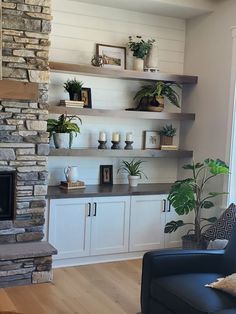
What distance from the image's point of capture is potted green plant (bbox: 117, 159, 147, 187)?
5094mm

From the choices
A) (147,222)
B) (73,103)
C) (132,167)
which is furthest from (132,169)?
(73,103)

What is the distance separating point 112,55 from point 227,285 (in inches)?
117

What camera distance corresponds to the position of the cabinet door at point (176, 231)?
16.5 feet

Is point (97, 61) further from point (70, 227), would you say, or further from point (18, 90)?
point (70, 227)

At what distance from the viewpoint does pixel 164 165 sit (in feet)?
18.1

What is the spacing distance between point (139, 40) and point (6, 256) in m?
2.74

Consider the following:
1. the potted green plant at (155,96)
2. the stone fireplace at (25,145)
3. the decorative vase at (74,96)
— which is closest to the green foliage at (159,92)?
the potted green plant at (155,96)

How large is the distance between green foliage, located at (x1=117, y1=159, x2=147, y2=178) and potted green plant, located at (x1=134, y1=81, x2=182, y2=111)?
607 millimetres

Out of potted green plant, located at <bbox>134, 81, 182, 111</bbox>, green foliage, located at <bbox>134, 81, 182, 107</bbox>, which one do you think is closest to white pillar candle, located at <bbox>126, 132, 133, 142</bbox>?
potted green plant, located at <bbox>134, 81, 182, 111</bbox>

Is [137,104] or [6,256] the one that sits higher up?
[137,104]

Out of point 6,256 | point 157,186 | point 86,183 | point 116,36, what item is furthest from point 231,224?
point 116,36

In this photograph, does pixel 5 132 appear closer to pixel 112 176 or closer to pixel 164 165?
pixel 112 176

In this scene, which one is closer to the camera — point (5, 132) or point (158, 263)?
point (158, 263)

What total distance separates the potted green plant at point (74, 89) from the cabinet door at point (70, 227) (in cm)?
104
